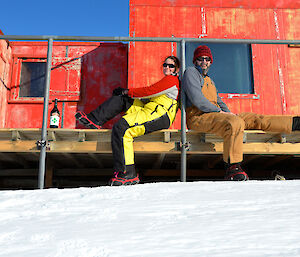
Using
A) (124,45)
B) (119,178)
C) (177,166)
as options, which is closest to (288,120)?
(119,178)

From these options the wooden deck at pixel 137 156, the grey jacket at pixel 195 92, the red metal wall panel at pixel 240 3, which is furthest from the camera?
the red metal wall panel at pixel 240 3

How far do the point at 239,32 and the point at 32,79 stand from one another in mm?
4400

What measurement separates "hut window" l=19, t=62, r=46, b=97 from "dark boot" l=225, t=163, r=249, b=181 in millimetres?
5202

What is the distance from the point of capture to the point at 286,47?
7.13 metres

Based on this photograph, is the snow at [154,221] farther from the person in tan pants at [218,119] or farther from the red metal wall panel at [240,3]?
the red metal wall panel at [240,3]

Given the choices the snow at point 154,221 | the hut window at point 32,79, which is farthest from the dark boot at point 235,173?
the hut window at point 32,79

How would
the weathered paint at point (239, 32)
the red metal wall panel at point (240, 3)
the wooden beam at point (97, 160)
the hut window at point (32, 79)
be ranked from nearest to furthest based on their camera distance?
1. the wooden beam at point (97, 160)
2. the weathered paint at point (239, 32)
3. the red metal wall panel at point (240, 3)
4. the hut window at point (32, 79)

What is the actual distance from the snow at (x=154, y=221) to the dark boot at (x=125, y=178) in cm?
49

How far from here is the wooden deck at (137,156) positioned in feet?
13.8

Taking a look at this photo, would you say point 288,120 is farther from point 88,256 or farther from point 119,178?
point 88,256

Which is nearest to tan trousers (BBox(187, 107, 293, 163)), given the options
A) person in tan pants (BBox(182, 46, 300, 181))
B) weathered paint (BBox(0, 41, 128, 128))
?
person in tan pants (BBox(182, 46, 300, 181))

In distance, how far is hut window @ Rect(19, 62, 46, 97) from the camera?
24.8 ft

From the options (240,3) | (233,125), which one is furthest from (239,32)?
(233,125)

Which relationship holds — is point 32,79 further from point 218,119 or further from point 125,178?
point 218,119
